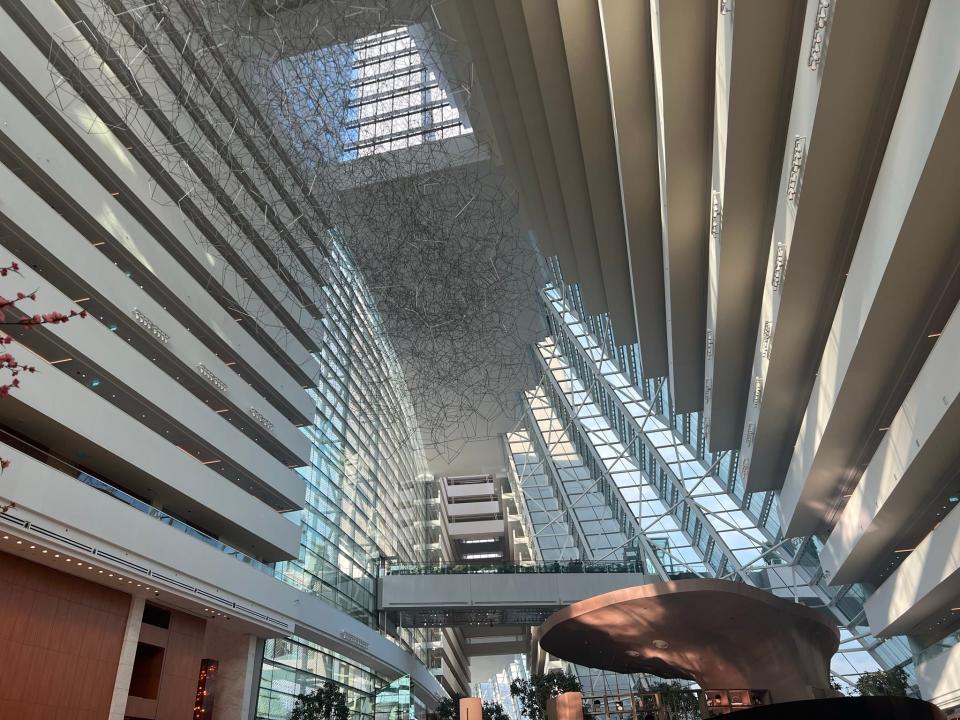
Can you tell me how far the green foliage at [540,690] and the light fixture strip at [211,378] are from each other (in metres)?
16.1

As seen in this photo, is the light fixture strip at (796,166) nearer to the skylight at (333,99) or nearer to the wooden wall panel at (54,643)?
the skylight at (333,99)

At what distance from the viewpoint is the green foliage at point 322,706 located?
2167cm

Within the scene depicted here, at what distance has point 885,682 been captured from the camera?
63.7 feet

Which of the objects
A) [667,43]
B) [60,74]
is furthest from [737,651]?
[60,74]

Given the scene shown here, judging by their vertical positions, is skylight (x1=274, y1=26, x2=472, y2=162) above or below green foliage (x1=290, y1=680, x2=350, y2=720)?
above

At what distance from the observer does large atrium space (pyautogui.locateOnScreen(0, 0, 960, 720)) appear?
10.0 m

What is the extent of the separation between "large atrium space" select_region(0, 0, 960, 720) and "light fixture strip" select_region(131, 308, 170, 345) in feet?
0.38

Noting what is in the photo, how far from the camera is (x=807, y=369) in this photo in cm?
1456

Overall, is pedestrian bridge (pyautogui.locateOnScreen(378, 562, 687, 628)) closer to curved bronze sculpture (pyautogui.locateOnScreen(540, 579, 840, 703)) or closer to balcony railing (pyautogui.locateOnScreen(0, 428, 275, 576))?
balcony railing (pyautogui.locateOnScreen(0, 428, 275, 576))

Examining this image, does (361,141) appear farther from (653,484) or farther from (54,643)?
(653,484)

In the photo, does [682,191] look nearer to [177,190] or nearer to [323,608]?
[177,190]

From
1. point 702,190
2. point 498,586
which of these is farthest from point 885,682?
point 702,190

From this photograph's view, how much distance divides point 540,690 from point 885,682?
12096mm

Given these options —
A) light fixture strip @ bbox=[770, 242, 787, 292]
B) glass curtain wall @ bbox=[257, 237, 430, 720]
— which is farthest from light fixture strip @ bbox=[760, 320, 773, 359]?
glass curtain wall @ bbox=[257, 237, 430, 720]
